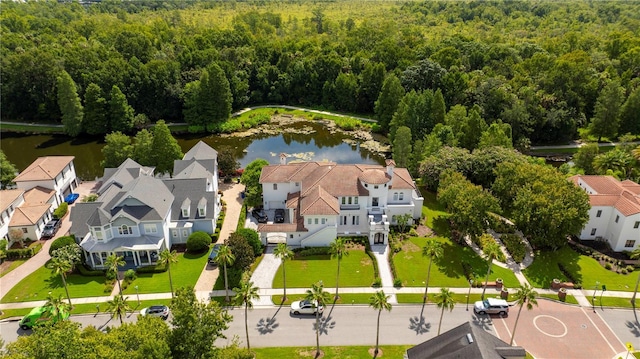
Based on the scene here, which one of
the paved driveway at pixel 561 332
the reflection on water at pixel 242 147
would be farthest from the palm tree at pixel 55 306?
the reflection on water at pixel 242 147

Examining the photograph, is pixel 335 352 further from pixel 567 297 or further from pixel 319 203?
pixel 567 297

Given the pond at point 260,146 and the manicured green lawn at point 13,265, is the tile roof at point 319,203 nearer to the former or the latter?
the pond at point 260,146

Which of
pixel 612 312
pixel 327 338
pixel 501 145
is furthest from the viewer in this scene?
pixel 501 145

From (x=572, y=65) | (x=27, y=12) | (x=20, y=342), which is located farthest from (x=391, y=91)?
(x=27, y=12)

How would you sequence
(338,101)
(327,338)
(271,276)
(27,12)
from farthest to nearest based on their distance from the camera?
1. (27,12)
2. (338,101)
3. (271,276)
4. (327,338)

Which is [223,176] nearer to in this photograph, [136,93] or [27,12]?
[136,93]

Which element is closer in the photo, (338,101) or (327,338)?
(327,338)

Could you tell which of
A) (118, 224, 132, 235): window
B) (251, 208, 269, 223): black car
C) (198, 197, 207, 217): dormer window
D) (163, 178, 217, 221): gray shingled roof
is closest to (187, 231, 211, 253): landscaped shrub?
(198, 197, 207, 217): dormer window
